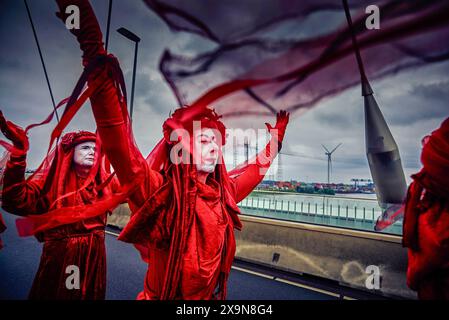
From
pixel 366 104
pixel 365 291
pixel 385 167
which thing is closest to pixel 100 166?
pixel 366 104

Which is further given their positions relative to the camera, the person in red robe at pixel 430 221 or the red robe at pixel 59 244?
the red robe at pixel 59 244

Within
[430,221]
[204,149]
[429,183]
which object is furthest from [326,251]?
[204,149]

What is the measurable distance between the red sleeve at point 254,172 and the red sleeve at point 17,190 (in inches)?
52.9

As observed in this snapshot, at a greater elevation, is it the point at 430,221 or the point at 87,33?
the point at 87,33

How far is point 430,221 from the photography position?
1055 mm

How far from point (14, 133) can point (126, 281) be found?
2.30 metres

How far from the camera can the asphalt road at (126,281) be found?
2.45 metres

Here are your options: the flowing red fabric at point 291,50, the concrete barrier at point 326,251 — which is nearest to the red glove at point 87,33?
the flowing red fabric at point 291,50

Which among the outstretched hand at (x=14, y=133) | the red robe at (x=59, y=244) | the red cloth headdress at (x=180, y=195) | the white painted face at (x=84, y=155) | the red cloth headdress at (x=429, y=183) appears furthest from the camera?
the white painted face at (x=84, y=155)

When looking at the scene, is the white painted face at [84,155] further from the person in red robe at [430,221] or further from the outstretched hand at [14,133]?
the person in red robe at [430,221]

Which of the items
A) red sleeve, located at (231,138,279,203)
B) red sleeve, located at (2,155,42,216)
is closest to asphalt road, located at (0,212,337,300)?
red sleeve, located at (2,155,42,216)

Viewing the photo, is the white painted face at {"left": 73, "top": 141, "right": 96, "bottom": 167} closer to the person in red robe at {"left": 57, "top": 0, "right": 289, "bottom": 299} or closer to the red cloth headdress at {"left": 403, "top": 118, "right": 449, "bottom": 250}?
the person in red robe at {"left": 57, "top": 0, "right": 289, "bottom": 299}

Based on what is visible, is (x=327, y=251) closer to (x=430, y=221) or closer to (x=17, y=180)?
(x=430, y=221)
